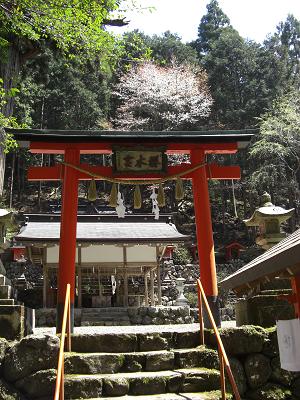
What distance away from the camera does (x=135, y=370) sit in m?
5.88

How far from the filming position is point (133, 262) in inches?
672

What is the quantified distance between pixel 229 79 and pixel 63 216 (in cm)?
3299

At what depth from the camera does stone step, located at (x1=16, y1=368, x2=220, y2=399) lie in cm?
533

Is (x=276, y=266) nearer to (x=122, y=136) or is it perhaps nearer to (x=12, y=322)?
(x=12, y=322)

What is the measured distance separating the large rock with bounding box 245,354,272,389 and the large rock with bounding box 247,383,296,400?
72 mm

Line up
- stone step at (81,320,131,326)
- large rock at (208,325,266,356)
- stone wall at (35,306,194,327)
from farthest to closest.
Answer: stone wall at (35,306,194,327)
stone step at (81,320,131,326)
large rock at (208,325,266,356)

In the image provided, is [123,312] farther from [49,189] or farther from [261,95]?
[261,95]

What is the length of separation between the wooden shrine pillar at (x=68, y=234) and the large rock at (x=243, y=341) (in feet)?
8.06

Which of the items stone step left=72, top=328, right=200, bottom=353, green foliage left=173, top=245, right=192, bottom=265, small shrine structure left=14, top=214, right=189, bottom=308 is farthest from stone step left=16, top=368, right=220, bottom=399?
green foliage left=173, top=245, right=192, bottom=265

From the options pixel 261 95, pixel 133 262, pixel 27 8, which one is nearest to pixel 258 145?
pixel 261 95

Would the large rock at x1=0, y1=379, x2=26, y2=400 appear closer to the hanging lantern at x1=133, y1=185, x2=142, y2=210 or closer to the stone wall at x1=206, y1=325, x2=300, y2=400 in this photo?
the stone wall at x1=206, y1=325, x2=300, y2=400

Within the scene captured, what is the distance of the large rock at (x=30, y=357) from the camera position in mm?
5656

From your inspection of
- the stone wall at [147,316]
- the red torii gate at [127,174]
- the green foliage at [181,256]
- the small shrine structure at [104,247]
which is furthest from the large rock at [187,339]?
the green foliage at [181,256]

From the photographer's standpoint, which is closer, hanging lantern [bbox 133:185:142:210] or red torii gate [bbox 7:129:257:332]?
red torii gate [bbox 7:129:257:332]
